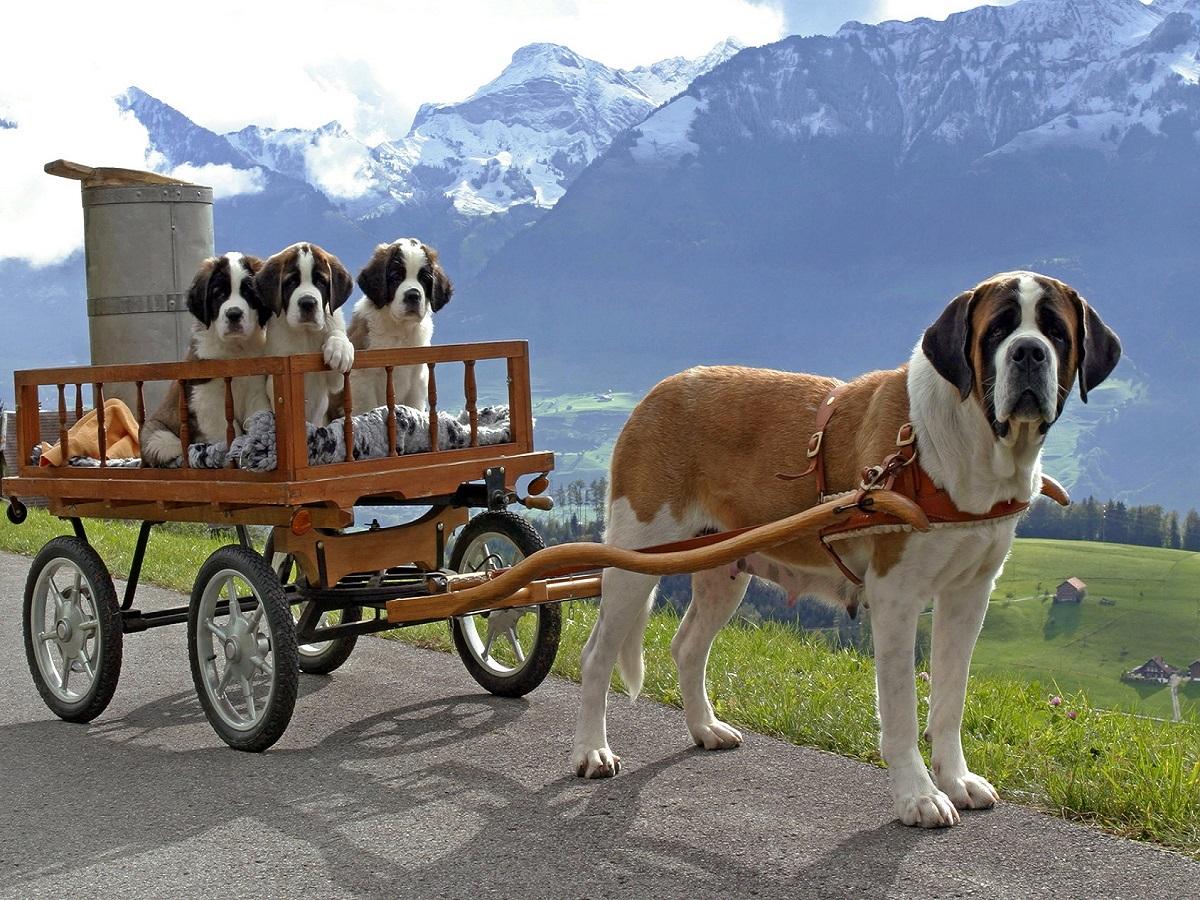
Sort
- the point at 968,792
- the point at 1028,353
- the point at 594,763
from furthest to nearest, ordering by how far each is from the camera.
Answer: the point at 594,763 → the point at 968,792 → the point at 1028,353

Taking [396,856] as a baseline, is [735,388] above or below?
above

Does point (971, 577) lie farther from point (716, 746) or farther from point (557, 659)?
point (557, 659)

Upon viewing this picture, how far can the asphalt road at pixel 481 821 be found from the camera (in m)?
4.12

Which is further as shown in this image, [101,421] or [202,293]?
[101,421]

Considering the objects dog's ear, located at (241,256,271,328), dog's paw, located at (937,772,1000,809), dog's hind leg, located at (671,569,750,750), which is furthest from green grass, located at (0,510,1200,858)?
dog's ear, located at (241,256,271,328)

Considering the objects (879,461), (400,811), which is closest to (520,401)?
(400,811)

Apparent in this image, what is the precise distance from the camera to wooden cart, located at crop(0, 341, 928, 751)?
549cm

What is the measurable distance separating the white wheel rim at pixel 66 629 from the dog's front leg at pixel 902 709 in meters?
3.79

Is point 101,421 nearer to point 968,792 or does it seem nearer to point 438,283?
point 438,283

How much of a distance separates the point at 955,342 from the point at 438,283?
3.13 meters

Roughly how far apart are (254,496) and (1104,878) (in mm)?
3435

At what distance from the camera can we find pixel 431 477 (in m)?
5.88

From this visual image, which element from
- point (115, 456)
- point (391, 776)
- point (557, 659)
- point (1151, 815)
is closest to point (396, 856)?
point (391, 776)

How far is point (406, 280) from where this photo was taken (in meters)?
6.52
